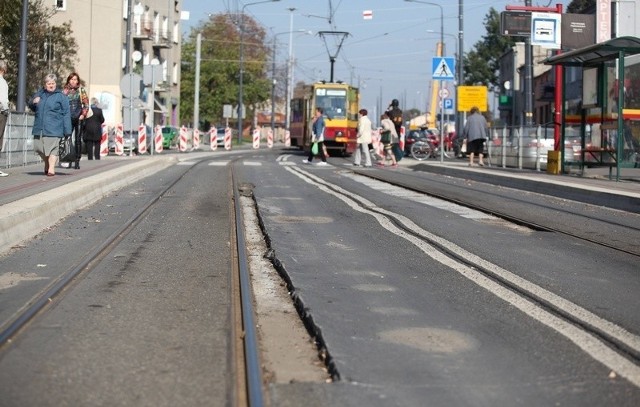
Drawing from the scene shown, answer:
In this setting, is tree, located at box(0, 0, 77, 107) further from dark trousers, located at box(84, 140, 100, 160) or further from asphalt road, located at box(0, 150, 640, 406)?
asphalt road, located at box(0, 150, 640, 406)

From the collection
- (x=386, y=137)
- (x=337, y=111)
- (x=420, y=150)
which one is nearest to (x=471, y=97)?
(x=337, y=111)

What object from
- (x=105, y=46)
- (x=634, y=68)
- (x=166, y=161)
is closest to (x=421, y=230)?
(x=634, y=68)

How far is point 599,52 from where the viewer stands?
19.9 meters

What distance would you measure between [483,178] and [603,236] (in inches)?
479

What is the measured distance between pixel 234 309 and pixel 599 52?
14829mm

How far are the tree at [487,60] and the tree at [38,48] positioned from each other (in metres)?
70.9

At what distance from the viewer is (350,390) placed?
15.9 ft

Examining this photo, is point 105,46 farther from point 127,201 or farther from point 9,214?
point 9,214

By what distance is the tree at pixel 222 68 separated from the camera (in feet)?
295

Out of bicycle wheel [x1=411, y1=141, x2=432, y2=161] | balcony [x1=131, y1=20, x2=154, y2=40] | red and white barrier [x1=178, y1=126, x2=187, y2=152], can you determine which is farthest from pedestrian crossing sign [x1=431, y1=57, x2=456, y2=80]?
balcony [x1=131, y1=20, x2=154, y2=40]

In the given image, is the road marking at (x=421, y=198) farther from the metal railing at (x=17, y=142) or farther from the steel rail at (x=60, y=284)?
the metal railing at (x=17, y=142)

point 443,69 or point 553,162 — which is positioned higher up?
point 443,69

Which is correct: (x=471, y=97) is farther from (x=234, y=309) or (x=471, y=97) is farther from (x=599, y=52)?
(x=234, y=309)

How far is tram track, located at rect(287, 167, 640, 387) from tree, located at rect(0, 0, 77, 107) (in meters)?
31.5
